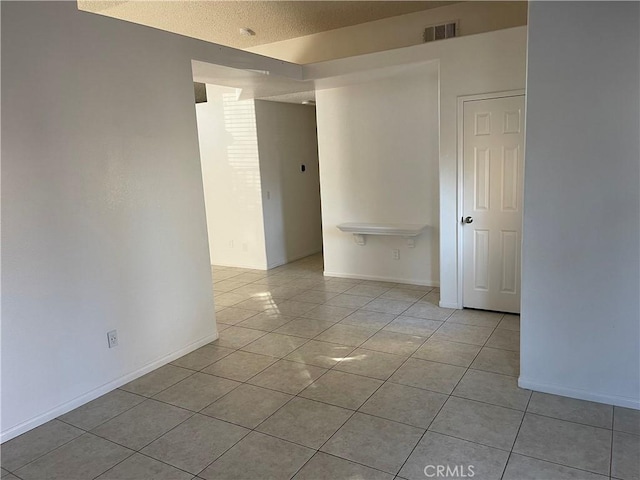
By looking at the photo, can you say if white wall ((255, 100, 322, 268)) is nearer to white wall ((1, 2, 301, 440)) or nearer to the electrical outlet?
white wall ((1, 2, 301, 440))

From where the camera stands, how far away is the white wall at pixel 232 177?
6.24 metres

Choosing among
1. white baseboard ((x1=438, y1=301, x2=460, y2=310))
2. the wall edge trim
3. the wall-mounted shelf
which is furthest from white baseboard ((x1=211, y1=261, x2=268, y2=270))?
white baseboard ((x1=438, y1=301, x2=460, y2=310))

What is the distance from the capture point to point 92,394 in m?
3.00

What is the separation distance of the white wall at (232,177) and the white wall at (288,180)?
0.12m

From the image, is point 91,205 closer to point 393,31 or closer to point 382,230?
point 382,230

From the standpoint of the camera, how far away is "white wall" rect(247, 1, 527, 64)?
4738 millimetres

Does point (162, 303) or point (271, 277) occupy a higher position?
point (162, 303)

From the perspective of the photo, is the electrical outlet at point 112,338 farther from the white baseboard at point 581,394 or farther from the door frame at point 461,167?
the door frame at point 461,167

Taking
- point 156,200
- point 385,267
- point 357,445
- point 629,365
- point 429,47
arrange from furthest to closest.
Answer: point 385,267, point 429,47, point 156,200, point 629,365, point 357,445

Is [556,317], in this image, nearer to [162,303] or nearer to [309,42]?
[162,303]

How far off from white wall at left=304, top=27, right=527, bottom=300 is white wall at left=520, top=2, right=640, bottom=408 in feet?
4.48

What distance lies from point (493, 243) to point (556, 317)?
153 cm

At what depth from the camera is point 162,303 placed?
3.47 metres

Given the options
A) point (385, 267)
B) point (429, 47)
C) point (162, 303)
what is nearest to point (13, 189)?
point (162, 303)
